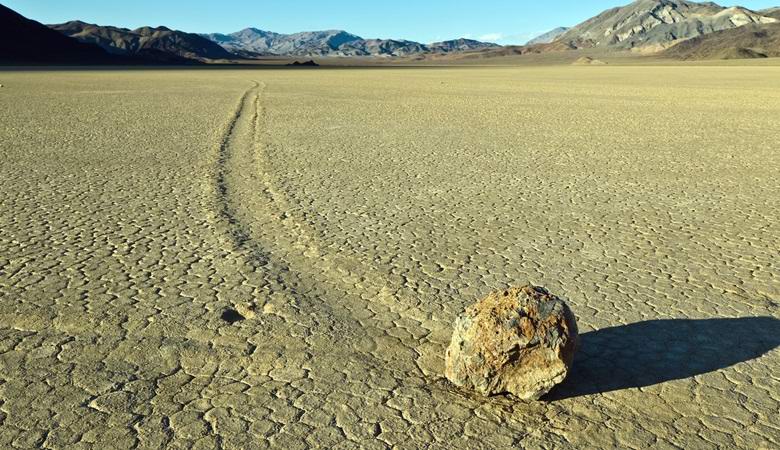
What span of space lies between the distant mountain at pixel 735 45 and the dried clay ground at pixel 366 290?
320 ft

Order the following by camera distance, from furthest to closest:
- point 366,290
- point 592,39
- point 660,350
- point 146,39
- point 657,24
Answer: point 592,39, point 657,24, point 146,39, point 366,290, point 660,350

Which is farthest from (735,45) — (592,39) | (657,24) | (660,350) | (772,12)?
(660,350)

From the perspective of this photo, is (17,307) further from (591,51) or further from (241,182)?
(591,51)

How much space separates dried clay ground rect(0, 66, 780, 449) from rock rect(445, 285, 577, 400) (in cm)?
12

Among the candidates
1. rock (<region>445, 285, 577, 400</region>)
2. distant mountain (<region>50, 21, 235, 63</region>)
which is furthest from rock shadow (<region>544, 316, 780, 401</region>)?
distant mountain (<region>50, 21, 235, 63</region>)

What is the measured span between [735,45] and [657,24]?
59.6 metres

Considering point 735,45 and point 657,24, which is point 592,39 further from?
point 735,45

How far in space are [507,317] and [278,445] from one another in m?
1.16

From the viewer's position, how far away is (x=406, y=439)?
326 cm

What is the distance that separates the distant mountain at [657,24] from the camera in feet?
477

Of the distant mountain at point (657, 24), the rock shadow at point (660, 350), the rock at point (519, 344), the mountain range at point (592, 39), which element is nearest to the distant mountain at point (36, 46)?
the mountain range at point (592, 39)

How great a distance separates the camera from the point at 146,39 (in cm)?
15400

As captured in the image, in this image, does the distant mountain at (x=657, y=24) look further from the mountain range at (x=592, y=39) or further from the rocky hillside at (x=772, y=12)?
the rocky hillside at (x=772, y=12)

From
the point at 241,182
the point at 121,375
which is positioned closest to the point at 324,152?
the point at 241,182
